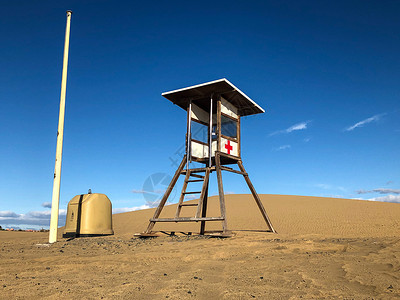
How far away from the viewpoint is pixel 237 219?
2198 centimetres

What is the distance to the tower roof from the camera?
10922 millimetres

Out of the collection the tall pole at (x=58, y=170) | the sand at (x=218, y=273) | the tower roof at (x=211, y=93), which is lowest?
the sand at (x=218, y=273)

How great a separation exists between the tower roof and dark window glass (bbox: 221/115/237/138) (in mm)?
723

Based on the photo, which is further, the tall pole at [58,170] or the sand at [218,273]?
the tall pole at [58,170]

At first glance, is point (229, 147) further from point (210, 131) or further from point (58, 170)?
point (58, 170)

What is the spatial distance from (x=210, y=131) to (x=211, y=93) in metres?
1.47

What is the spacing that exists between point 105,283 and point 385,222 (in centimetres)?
1615

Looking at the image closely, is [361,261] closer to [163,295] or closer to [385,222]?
[163,295]

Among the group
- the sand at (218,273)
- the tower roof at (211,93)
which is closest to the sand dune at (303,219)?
the tower roof at (211,93)

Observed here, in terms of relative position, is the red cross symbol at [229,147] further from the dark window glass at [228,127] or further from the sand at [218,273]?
the sand at [218,273]

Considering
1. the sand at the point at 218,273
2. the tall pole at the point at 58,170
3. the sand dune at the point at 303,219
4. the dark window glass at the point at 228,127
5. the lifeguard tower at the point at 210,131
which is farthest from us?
the sand dune at the point at 303,219

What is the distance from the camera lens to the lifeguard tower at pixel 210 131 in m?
10.9

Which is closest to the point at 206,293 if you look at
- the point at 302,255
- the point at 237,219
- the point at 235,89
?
the point at 302,255

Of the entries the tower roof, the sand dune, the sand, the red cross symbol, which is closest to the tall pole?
the sand
